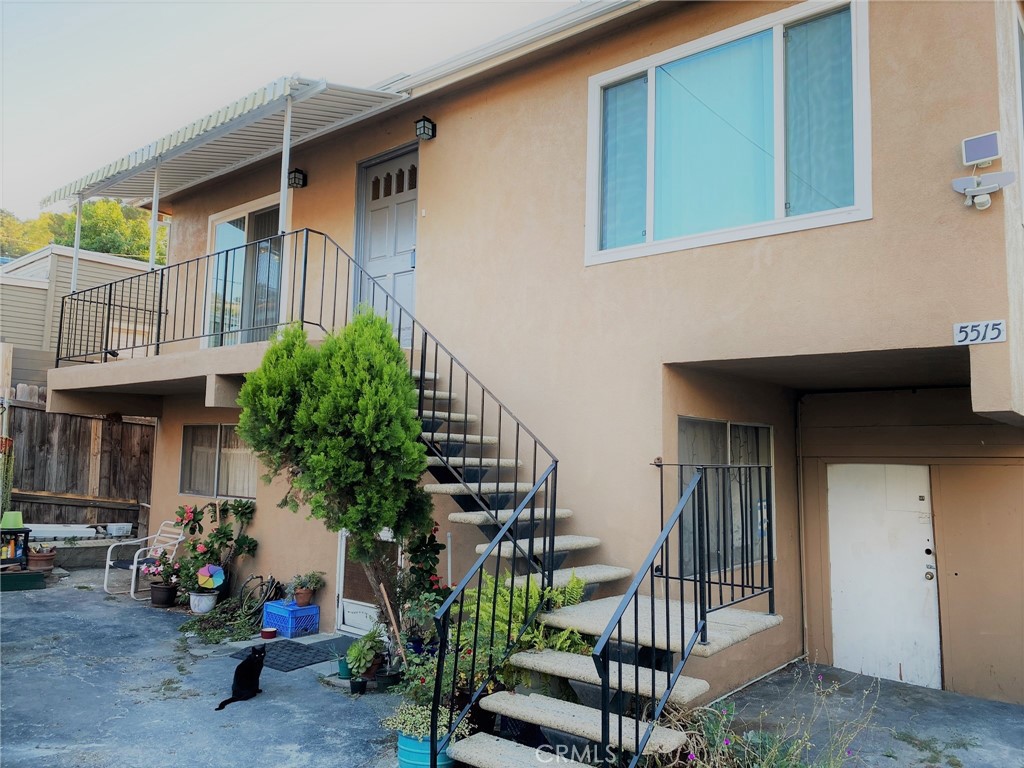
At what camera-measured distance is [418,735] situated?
12.6ft

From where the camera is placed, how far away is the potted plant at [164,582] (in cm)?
834

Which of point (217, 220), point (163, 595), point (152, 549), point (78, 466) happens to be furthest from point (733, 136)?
point (78, 466)

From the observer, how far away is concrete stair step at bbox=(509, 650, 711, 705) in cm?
363

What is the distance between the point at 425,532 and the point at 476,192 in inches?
131

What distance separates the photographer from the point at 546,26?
5988 mm

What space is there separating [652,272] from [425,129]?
315 centimetres

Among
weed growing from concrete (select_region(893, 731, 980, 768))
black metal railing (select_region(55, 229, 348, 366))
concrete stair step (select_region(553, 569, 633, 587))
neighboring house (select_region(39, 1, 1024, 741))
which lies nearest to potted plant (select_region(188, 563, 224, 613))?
neighboring house (select_region(39, 1, 1024, 741))

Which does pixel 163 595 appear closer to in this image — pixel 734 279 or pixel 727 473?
pixel 727 473

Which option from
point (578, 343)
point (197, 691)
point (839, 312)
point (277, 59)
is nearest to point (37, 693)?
point (197, 691)

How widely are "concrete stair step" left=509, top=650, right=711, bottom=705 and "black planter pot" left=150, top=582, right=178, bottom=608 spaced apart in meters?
5.88

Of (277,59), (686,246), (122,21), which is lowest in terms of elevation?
(686,246)

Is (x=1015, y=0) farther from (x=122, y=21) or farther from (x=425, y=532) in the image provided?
(x=122, y=21)

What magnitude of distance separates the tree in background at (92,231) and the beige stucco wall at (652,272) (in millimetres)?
30393

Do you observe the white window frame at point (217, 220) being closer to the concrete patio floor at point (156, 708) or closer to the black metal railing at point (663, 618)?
the concrete patio floor at point (156, 708)
